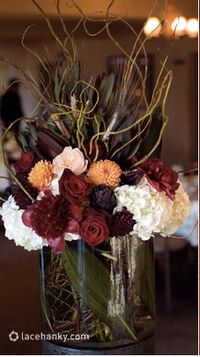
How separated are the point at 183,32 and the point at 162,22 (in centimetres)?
20

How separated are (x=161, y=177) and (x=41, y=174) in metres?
0.15

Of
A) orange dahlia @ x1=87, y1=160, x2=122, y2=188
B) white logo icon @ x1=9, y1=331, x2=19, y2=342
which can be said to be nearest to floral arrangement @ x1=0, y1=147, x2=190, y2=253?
orange dahlia @ x1=87, y1=160, x2=122, y2=188

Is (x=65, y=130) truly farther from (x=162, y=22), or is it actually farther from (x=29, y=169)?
(x=162, y=22)

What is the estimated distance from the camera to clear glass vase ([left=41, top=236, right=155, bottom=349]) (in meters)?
0.61

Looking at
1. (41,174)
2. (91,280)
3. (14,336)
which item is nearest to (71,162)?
(41,174)

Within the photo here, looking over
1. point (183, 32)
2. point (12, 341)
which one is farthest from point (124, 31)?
point (12, 341)

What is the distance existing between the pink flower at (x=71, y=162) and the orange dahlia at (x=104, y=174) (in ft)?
0.04

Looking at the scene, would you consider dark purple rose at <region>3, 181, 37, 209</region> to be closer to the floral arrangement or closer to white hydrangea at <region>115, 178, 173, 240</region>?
the floral arrangement

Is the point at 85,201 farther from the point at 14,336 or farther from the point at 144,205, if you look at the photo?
the point at 14,336

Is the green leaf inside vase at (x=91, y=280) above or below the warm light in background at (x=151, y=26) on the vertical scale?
below

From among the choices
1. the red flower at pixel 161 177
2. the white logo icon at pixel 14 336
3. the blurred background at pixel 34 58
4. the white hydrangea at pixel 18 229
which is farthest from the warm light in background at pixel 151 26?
the white logo icon at pixel 14 336

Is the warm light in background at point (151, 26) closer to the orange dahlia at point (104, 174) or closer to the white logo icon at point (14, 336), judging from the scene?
the orange dahlia at point (104, 174)

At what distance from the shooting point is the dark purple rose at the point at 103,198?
58cm

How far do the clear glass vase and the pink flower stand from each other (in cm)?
9
